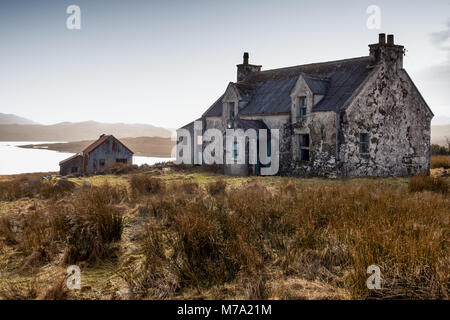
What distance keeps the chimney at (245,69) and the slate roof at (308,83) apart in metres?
0.51

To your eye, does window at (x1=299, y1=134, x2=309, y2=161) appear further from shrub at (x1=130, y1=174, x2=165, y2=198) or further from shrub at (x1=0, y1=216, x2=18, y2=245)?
shrub at (x1=0, y1=216, x2=18, y2=245)

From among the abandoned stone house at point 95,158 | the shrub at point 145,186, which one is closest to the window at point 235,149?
the shrub at point 145,186

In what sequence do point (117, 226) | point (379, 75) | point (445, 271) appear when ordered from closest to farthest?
point (445, 271), point (117, 226), point (379, 75)

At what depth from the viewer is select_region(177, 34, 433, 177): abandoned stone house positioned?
61.7ft

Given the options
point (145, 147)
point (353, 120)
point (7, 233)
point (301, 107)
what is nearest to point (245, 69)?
point (301, 107)

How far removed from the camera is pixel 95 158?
1291 inches

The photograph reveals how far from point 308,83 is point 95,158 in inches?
797

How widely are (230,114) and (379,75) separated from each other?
9408mm

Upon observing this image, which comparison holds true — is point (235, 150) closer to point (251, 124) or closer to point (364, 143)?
point (251, 124)

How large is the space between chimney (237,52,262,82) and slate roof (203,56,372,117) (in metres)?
0.51

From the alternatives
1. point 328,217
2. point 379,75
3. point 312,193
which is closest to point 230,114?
point 379,75

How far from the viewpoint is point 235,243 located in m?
5.36

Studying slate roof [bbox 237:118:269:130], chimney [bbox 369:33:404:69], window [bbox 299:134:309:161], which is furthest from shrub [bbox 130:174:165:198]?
chimney [bbox 369:33:404:69]
